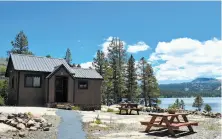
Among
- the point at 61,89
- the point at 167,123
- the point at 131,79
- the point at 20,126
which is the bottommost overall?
the point at 20,126

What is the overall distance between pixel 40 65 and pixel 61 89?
2950 millimetres

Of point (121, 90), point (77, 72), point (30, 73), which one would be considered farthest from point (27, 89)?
point (121, 90)

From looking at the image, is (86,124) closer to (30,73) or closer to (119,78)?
(30,73)

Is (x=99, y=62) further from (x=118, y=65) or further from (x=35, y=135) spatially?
(x=35, y=135)

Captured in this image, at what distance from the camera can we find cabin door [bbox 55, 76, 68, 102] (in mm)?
26422

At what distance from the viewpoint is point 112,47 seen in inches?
2325

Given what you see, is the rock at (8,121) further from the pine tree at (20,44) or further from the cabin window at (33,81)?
the pine tree at (20,44)

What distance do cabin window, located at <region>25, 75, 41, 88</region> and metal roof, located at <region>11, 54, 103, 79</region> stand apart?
26.7 inches

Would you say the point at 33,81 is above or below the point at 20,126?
above

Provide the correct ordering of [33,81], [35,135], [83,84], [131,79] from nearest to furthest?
[35,135] < [33,81] < [83,84] < [131,79]

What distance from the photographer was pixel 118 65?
57062 millimetres

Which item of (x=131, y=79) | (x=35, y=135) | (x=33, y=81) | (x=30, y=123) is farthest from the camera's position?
(x=131, y=79)

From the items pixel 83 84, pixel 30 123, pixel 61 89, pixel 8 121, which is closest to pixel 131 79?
pixel 83 84

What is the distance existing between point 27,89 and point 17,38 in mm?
36459
